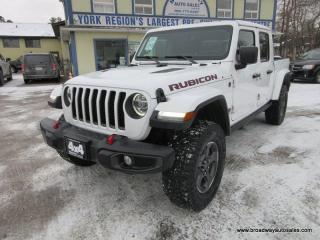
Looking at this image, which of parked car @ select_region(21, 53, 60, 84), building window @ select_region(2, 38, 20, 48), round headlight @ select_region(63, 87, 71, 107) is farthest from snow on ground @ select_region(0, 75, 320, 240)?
building window @ select_region(2, 38, 20, 48)

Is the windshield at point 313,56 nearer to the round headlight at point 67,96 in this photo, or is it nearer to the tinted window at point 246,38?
the tinted window at point 246,38

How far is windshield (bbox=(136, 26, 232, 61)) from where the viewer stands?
11.1ft

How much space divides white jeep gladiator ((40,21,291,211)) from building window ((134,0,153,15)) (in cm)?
1159

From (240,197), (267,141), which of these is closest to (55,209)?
(240,197)

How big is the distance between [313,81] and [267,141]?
29.3 feet

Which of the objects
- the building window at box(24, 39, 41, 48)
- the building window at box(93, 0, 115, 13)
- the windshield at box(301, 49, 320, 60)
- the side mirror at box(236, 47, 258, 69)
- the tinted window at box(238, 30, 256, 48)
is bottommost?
the windshield at box(301, 49, 320, 60)

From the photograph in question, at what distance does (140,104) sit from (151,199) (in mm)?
1124

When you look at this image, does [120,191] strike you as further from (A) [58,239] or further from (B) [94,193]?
(A) [58,239]

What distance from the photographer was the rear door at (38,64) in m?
13.9

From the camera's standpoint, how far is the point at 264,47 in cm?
440

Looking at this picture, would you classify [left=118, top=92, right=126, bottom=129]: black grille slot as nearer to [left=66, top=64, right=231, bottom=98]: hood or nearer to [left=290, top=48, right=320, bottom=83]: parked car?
[left=66, top=64, right=231, bottom=98]: hood

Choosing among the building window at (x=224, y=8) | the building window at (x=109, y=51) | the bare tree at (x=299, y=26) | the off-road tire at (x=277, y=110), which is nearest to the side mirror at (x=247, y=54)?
the off-road tire at (x=277, y=110)

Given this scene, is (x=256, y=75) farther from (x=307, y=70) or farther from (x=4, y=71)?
(x=4, y=71)

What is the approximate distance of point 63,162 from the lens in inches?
154
